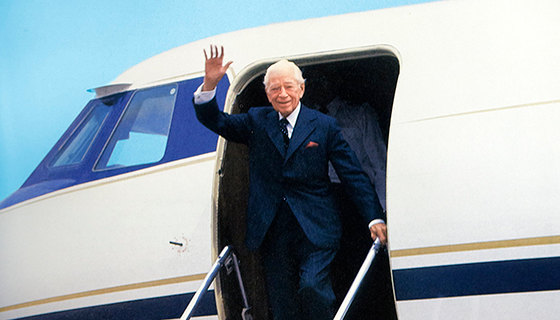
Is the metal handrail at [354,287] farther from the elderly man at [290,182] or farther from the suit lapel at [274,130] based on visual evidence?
the suit lapel at [274,130]

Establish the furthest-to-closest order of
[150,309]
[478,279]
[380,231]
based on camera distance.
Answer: [150,309]
[380,231]
[478,279]

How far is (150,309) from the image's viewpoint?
9.22 feet

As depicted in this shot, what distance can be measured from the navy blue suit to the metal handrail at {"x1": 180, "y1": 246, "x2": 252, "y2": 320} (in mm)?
167

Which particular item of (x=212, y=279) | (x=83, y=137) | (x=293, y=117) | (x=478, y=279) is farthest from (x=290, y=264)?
(x=83, y=137)

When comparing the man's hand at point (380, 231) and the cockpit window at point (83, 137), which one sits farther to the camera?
the cockpit window at point (83, 137)

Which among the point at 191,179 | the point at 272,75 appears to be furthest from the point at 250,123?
the point at 191,179

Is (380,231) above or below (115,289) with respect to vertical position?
above

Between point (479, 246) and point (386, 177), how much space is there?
0.59 m

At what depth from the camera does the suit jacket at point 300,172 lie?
261cm

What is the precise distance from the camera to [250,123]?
2754 mm

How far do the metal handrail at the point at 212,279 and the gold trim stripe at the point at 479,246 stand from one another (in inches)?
38.6

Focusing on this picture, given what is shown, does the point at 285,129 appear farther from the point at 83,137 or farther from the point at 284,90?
the point at 83,137

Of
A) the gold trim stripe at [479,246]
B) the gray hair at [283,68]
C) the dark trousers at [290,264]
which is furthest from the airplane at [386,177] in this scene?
the dark trousers at [290,264]

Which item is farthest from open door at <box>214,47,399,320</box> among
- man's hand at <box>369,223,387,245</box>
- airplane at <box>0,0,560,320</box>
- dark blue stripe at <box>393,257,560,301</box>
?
dark blue stripe at <box>393,257,560,301</box>
